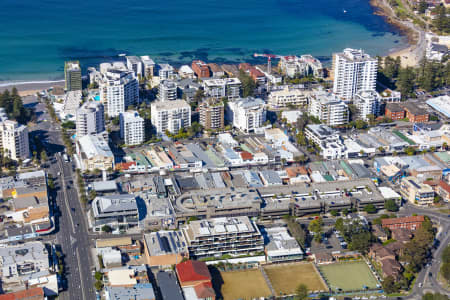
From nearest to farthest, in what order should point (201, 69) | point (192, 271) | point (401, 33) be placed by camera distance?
1. point (192, 271)
2. point (201, 69)
3. point (401, 33)

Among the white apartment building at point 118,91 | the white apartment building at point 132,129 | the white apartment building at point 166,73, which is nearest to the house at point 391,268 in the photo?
the white apartment building at point 132,129

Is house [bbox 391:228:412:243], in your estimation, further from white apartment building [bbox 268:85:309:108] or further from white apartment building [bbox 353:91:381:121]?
white apartment building [bbox 268:85:309:108]

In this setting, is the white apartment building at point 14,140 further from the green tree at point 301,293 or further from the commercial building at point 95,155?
the green tree at point 301,293

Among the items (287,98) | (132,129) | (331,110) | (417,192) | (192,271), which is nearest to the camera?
(192,271)

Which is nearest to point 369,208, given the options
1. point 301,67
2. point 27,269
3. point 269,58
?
point 27,269

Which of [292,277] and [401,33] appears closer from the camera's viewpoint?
[292,277]

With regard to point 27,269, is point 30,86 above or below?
above

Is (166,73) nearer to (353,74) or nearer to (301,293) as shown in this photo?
(353,74)
